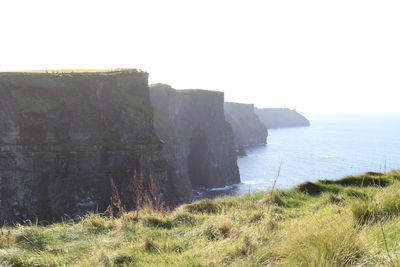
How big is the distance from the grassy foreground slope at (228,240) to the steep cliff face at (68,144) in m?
36.6

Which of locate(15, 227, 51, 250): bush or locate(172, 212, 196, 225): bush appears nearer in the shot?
locate(15, 227, 51, 250): bush

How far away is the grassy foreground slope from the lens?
13.6 feet

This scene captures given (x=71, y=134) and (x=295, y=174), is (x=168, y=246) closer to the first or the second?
(x=71, y=134)

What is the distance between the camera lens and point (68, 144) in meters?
44.7

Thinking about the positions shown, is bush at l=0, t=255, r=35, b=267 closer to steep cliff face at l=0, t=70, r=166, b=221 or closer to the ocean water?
steep cliff face at l=0, t=70, r=166, b=221

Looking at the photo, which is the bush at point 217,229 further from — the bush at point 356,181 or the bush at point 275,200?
the bush at point 356,181

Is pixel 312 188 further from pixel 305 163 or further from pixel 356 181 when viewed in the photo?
pixel 305 163

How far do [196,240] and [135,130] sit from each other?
42255mm

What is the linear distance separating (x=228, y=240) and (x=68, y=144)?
42.1 meters

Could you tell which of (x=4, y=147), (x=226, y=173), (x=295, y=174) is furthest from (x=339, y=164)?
(x=4, y=147)

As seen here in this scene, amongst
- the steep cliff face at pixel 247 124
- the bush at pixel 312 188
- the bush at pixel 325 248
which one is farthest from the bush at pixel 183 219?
the steep cliff face at pixel 247 124

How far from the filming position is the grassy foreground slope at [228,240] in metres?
4.16

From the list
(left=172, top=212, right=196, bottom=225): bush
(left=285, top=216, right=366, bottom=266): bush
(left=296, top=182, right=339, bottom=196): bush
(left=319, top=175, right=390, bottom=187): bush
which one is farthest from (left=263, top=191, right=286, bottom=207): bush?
(left=285, top=216, right=366, bottom=266): bush

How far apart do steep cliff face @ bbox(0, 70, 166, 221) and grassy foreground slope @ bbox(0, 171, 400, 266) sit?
120 ft
